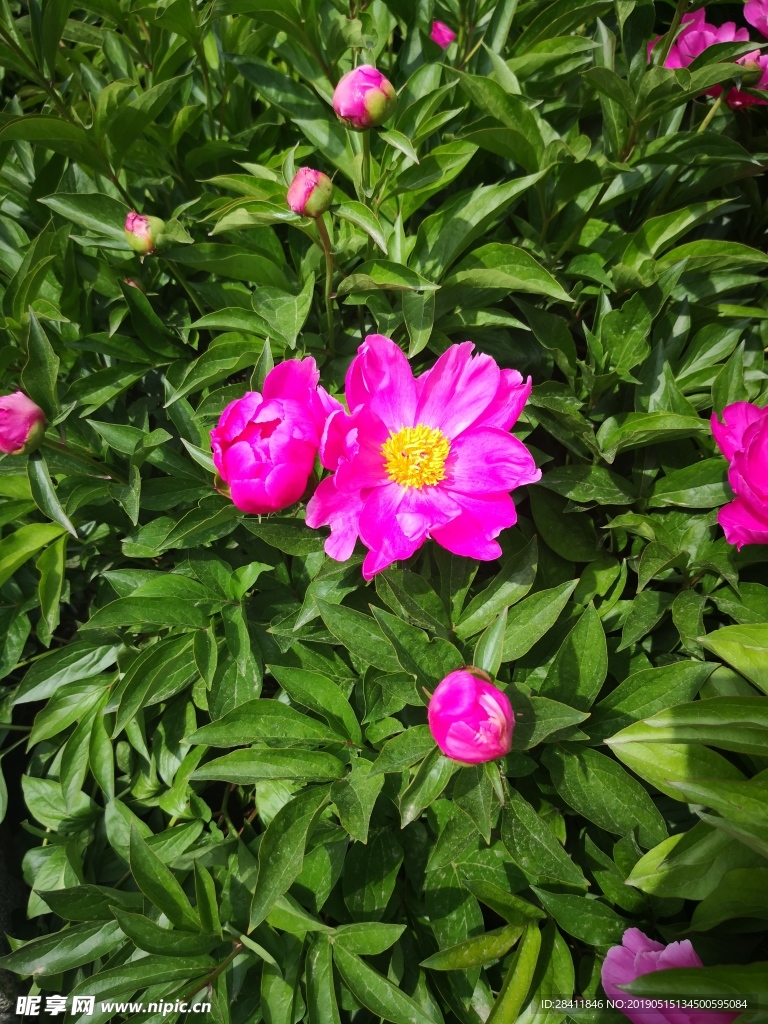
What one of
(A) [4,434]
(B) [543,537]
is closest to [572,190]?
(B) [543,537]

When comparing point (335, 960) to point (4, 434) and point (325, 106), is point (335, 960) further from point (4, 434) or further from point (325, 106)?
point (325, 106)

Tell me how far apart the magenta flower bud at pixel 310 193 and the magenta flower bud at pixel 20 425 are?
633mm

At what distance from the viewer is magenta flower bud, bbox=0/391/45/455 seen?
1.33m

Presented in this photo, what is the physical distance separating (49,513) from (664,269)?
4.49 feet

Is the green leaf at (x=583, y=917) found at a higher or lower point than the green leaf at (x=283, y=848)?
lower

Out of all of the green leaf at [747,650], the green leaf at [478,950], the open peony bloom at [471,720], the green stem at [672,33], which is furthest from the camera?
the green stem at [672,33]

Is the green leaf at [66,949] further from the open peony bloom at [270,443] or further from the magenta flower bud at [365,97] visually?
the magenta flower bud at [365,97]

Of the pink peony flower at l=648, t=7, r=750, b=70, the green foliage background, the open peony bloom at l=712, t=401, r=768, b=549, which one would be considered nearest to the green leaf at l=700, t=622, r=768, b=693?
the green foliage background

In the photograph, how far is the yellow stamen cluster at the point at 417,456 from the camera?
1.38 m

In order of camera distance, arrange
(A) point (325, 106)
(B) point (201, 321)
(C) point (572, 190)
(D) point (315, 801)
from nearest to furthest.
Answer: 1. (D) point (315, 801)
2. (B) point (201, 321)
3. (C) point (572, 190)
4. (A) point (325, 106)

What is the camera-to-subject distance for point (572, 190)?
1.64 metres

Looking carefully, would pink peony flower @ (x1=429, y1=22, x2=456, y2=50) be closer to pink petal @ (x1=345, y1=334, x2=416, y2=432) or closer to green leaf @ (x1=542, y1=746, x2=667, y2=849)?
pink petal @ (x1=345, y1=334, x2=416, y2=432)

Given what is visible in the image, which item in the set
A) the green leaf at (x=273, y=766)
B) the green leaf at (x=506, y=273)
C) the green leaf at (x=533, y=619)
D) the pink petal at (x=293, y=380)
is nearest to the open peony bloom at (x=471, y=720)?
the green leaf at (x=533, y=619)

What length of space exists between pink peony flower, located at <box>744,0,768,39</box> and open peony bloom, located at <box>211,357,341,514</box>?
1385 millimetres
